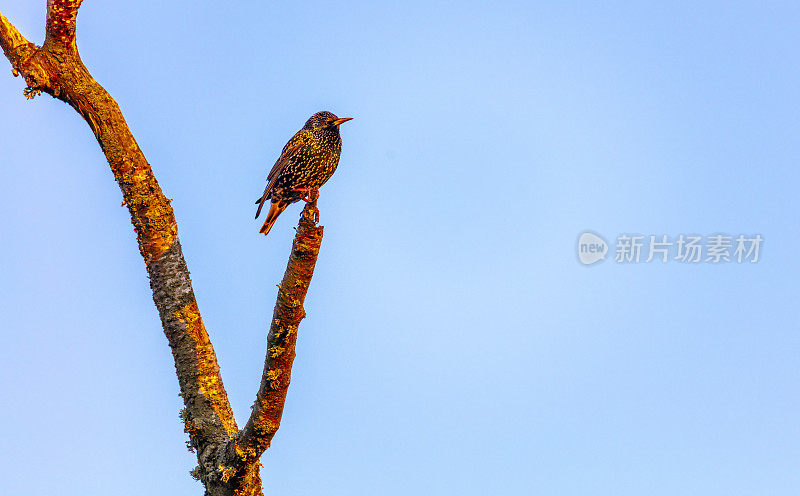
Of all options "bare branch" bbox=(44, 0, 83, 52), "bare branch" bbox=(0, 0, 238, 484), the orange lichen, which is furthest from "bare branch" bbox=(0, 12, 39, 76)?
the orange lichen

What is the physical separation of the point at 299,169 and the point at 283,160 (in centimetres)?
22

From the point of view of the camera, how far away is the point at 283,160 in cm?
749

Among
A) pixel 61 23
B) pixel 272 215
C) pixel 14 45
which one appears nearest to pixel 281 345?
pixel 61 23

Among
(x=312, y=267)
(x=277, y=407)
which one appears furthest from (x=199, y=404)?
(x=312, y=267)

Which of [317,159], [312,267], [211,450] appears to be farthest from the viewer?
[317,159]

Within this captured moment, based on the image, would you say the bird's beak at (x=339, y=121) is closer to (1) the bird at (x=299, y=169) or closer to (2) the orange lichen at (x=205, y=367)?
(1) the bird at (x=299, y=169)

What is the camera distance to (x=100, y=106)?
4.94m

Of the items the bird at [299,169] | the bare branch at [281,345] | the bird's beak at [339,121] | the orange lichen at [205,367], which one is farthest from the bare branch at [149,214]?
the bird's beak at [339,121]

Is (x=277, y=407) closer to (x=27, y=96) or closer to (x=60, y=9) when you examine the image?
(x=27, y=96)

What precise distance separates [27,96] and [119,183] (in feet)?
2.42

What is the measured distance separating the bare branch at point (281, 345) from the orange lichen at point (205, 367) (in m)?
0.33

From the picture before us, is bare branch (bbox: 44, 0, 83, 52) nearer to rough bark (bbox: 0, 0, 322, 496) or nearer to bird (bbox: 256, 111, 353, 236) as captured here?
rough bark (bbox: 0, 0, 322, 496)

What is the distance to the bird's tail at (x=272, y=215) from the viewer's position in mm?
7371

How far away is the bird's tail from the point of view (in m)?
7.37
